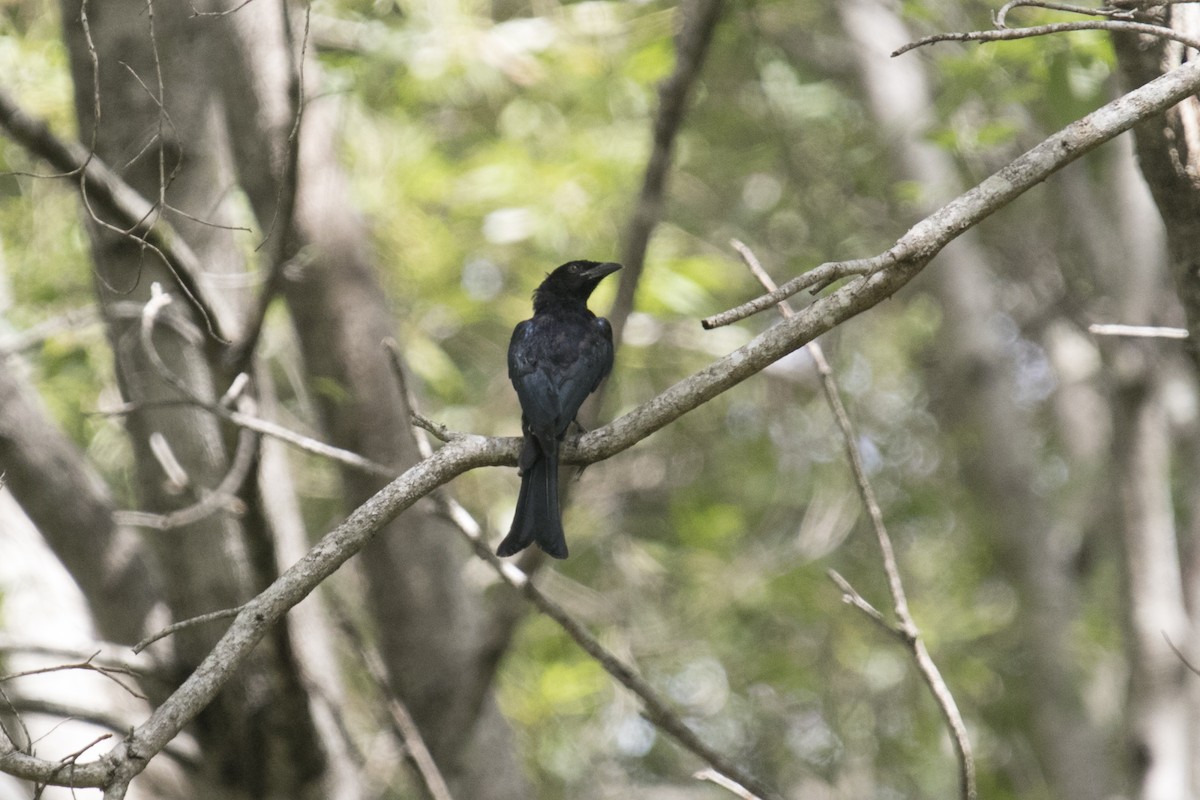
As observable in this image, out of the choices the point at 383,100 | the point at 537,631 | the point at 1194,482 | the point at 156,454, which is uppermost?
the point at 383,100

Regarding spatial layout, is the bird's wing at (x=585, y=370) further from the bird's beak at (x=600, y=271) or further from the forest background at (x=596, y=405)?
the bird's beak at (x=600, y=271)

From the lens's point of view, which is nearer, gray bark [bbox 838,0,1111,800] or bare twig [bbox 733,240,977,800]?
bare twig [bbox 733,240,977,800]

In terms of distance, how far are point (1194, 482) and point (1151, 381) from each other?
446mm

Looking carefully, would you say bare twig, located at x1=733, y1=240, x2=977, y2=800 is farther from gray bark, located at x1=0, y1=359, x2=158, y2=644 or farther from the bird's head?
gray bark, located at x1=0, y1=359, x2=158, y2=644

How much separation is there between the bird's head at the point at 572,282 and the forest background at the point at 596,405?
1.22 ft

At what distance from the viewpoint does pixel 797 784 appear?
9469 millimetres

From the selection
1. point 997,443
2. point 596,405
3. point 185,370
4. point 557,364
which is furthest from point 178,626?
point 997,443

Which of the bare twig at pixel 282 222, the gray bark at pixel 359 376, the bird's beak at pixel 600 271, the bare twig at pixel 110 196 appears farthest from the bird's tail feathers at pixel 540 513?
the bird's beak at pixel 600 271

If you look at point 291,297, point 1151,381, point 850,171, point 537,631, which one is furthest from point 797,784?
point 291,297

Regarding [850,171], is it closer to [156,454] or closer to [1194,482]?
[1194,482]

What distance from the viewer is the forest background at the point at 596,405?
11.4 ft

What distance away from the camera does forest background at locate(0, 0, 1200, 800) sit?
3.47 metres

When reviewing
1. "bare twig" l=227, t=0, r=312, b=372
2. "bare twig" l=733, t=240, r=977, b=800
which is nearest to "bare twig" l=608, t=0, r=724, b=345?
"bare twig" l=733, t=240, r=977, b=800

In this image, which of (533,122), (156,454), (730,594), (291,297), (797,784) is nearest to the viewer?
(156,454)
